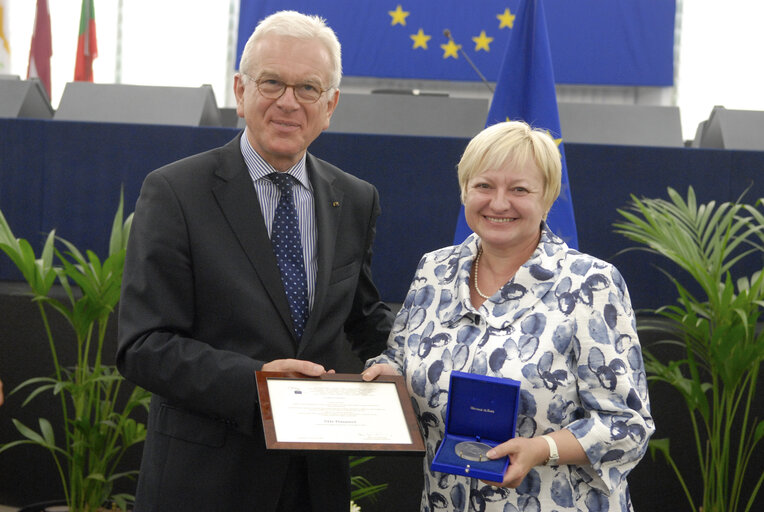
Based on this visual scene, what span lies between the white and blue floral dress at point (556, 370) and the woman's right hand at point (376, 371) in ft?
0.17

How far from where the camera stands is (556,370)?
176cm

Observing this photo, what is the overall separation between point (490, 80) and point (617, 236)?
4.29 metres

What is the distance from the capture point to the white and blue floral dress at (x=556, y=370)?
5.72 ft

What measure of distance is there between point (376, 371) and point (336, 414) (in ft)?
0.60

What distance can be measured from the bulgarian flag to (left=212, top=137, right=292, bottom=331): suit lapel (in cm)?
658

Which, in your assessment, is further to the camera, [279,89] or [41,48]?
[41,48]

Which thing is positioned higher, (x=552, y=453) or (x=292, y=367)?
(x=292, y=367)

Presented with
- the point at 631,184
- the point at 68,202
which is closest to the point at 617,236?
the point at 631,184

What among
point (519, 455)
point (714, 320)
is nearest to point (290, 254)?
point (519, 455)

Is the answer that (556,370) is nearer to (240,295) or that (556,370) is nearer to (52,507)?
(240,295)

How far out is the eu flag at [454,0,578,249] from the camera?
10.9ft

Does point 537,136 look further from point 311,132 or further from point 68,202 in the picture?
point 68,202

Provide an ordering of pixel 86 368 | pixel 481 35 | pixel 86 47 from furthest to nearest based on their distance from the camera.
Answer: pixel 481 35
pixel 86 47
pixel 86 368

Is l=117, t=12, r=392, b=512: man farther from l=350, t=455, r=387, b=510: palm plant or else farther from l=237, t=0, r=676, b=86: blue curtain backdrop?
l=237, t=0, r=676, b=86: blue curtain backdrop
